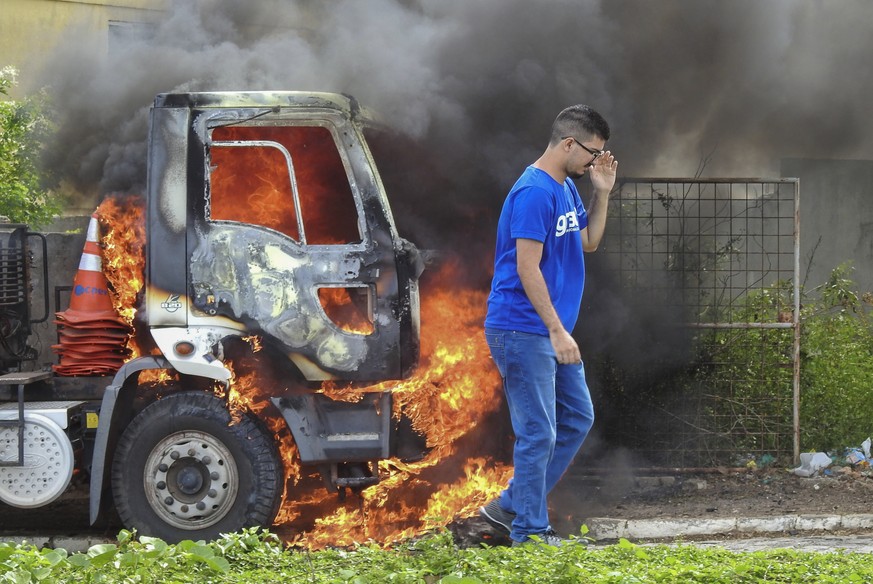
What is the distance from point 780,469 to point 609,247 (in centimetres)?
224

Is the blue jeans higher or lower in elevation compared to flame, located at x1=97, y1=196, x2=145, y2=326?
lower

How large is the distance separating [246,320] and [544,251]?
5.94 ft

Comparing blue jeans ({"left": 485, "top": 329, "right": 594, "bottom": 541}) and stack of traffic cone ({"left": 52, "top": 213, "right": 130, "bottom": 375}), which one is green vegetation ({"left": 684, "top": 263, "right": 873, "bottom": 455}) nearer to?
blue jeans ({"left": 485, "top": 329, "right": 594, "bottom": 541})

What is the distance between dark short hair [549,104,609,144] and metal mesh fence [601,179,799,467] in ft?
7.83

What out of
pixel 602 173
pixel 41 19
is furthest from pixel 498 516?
pixel 41 19

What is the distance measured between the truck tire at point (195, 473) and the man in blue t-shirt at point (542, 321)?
136cm

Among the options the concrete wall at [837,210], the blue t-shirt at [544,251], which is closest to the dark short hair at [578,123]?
the blue t-shirt at [544,251]

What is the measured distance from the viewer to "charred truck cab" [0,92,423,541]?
5.73 m

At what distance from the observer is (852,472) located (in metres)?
7.81

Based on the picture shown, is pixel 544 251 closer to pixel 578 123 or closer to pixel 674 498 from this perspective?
pixel 578 123

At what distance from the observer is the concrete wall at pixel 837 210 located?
12.1 meters

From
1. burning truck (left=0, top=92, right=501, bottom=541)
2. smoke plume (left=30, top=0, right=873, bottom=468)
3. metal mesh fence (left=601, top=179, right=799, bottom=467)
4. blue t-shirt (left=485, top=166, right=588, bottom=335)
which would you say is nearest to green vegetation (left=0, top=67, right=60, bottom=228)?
smoke plume (left=30, top=0, right=873, bottom=468)

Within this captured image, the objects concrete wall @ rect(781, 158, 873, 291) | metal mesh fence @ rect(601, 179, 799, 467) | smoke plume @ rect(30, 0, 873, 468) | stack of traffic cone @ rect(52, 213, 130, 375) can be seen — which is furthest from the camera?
concrete wall @ rect(781, 158, 873, 291)

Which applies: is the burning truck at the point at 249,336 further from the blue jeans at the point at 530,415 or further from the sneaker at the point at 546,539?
the sneaker at the point at 546,539
